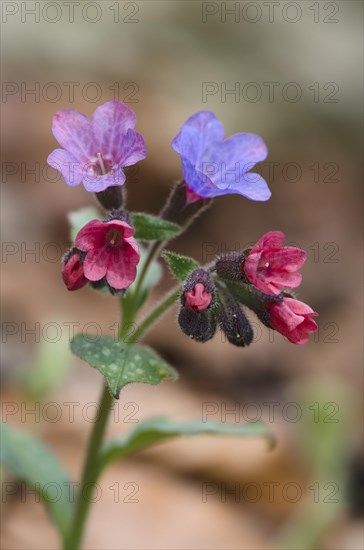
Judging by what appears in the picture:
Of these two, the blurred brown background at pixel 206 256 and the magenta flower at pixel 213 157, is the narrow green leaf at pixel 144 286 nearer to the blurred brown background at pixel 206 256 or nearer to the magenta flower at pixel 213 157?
the magenta flower at pixel 213 157

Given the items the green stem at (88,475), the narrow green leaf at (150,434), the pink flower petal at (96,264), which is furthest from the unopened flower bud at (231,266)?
the narrow green leaf at (150,434)

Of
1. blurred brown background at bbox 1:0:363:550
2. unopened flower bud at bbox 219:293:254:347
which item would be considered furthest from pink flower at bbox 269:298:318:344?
blurred brown background at bbox 1:0:363:550

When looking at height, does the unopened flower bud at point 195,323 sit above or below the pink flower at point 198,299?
below

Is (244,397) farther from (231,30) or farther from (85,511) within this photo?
(231,30)

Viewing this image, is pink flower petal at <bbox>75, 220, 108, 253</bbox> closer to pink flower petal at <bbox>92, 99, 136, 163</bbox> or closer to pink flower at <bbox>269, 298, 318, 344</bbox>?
pink flower petal at <bbox>92, 99, 136, 163</bbox>

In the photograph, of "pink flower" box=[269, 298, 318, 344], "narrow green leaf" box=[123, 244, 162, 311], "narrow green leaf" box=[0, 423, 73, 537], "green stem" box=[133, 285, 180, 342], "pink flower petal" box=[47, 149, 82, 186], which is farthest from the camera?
"narrow green leaf" box=[0, 423, 73, 537]

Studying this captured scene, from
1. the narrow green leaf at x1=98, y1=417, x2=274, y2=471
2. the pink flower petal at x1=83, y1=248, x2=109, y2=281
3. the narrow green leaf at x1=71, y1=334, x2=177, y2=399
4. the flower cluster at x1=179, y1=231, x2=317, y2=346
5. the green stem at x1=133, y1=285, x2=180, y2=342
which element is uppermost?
the pink flower petal at x1=83, y1=248, x2=109, y2=281
